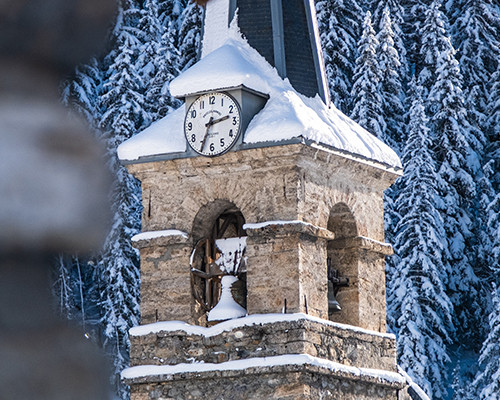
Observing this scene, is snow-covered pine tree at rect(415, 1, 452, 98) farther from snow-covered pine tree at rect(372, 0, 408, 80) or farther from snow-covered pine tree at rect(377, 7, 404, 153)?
snow-covered pine tree at rect(377, 7, 404, 153)

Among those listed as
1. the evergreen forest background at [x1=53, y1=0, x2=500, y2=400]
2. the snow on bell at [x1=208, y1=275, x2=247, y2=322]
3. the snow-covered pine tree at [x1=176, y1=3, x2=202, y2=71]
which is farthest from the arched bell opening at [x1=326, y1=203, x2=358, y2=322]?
the snow-covered pine tree at [x1=176, y1=3, x2=202, y2=71]

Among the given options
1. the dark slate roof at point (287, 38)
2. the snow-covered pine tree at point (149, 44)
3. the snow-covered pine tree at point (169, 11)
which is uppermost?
the snow-covered pine tree at point (169, 11)

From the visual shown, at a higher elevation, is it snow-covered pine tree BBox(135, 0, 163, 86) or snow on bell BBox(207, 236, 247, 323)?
snow-covered pine tree BBox(135, 0, 163, 86)

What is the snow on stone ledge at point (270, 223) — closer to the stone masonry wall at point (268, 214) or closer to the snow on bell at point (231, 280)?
the stone masonry wall at point (268, 214)

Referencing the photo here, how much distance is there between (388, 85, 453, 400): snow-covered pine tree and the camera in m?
28.0

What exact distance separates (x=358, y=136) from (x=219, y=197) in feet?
5.86

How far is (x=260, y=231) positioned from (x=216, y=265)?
0.97 m

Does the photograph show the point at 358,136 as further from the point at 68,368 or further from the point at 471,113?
the point at 471,113

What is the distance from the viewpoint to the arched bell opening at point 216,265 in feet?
46.3

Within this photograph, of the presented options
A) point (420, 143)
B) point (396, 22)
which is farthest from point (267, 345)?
point (396, 22)

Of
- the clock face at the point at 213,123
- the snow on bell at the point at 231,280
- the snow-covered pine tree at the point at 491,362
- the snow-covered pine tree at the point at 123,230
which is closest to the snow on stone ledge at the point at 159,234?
the snow on bell at the point at 231,280

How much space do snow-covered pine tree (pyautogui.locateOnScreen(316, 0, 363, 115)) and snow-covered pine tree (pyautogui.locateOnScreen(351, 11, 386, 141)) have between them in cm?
60

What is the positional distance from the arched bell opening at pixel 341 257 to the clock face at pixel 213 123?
1.65 m

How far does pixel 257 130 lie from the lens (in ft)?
44.8
